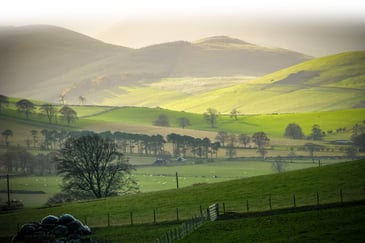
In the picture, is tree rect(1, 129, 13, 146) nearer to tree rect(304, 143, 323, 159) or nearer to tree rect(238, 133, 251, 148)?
tree rect(238, 133, 251, 148)

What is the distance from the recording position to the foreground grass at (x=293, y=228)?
141 feet

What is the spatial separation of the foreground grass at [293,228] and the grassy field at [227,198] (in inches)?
223

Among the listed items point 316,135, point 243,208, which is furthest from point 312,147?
point 243,208

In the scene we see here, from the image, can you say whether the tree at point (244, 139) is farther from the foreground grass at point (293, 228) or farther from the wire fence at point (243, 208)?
the foreground grass at point (293, 228)

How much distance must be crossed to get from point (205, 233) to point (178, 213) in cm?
1289

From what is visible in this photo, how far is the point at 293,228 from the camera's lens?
48.1 m

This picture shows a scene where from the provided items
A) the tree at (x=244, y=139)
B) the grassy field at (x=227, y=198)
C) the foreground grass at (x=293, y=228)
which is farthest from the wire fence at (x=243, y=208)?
the tree at (x=244, y=139)

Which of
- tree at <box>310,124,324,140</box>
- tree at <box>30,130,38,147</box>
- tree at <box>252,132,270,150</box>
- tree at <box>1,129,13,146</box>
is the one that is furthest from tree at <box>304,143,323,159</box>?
tree at <box>1,129,13,146</box>

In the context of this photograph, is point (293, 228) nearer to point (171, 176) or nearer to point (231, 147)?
point (171, 176)

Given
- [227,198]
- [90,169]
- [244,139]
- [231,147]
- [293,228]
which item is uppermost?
[244,139]

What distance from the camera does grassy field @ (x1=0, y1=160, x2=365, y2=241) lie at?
63.0 meters

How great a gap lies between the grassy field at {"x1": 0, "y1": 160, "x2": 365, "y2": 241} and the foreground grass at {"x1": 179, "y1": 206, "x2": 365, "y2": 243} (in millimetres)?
5665

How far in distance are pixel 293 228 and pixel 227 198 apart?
21372 millimetres

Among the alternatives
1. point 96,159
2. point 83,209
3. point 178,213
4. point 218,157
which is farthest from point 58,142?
point 178,213
